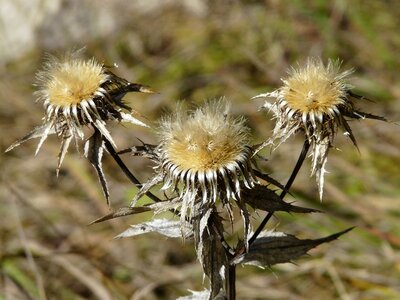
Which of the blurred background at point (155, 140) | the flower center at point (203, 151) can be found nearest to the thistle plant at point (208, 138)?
the flower center at point (203, 151)

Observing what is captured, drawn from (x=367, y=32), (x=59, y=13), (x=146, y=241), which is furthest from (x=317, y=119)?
(x=59, y=13)

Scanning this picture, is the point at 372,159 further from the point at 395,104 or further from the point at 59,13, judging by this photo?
the point at 59,13

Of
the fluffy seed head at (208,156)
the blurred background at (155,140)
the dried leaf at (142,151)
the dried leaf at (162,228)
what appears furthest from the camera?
the blurred background at (155,140)

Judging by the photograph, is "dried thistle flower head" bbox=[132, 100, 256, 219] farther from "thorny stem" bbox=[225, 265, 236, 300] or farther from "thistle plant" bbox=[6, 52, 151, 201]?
"thorny stem" bbox=[225, 265, 236, 300]

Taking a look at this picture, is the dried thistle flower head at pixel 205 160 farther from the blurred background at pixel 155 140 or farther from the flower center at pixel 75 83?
the blurred background at pixel 155 140

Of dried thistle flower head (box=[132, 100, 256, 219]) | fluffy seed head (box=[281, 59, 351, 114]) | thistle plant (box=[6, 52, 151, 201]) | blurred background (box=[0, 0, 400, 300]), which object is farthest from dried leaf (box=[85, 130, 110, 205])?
blurred background (box=[0, 0, 400, 300])
